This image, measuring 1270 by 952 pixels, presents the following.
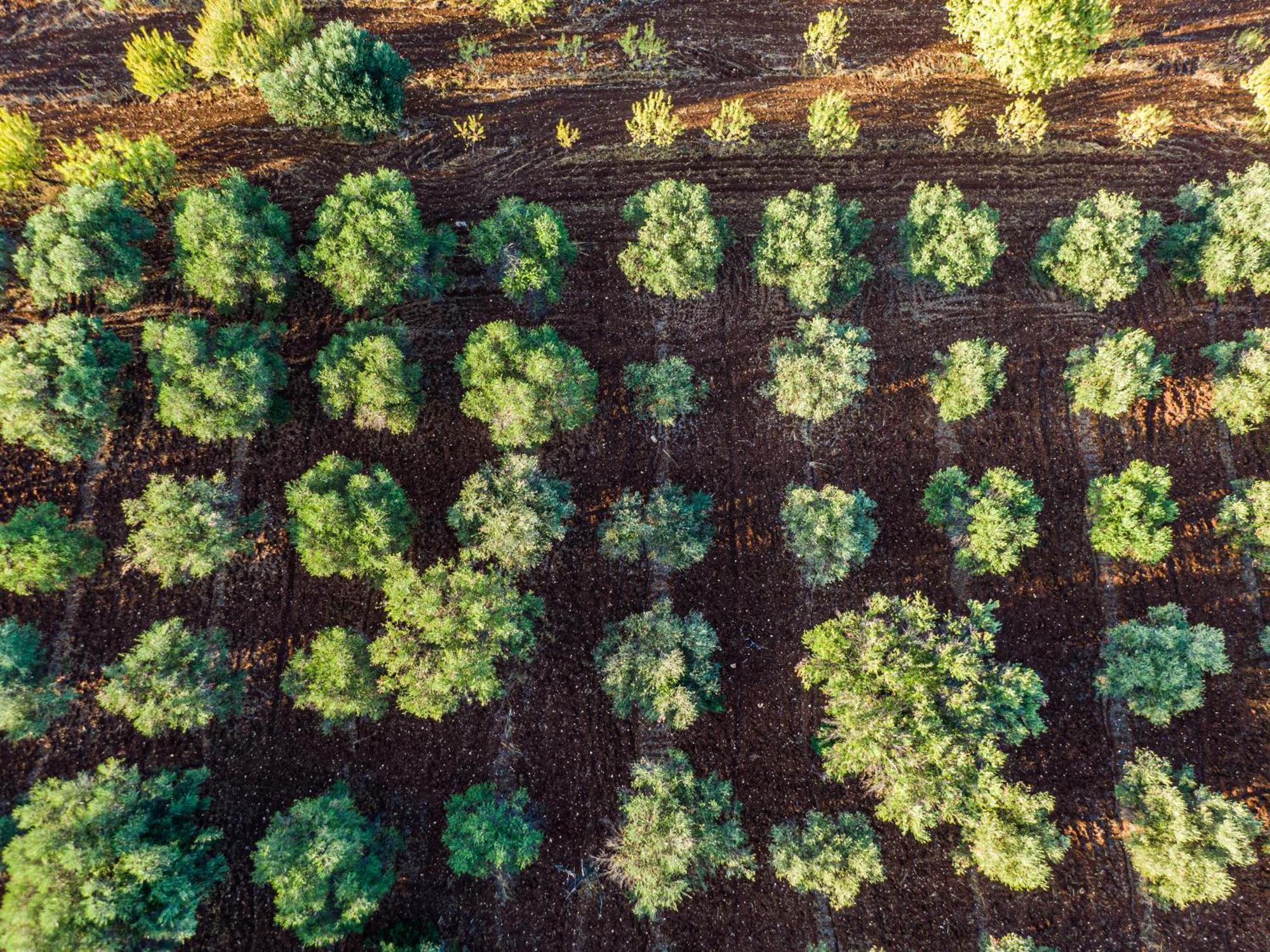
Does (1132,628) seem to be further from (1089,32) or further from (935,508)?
(1089,32)

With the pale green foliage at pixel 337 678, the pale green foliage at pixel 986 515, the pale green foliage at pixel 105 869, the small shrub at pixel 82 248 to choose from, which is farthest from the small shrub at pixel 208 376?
the pale green foliage at pixel 986 515

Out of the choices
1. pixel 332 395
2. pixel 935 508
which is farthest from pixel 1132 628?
pixel 332 395

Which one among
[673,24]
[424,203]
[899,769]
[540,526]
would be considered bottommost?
[899,769]

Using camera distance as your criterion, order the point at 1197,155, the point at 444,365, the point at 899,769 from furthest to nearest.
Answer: the point at 1197,155 → the point at 444,365 → the point at 899,769

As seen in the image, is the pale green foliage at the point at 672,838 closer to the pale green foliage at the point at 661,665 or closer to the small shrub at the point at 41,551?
the pale green foliage at the point at 661,665

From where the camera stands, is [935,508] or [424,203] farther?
[424,203]
